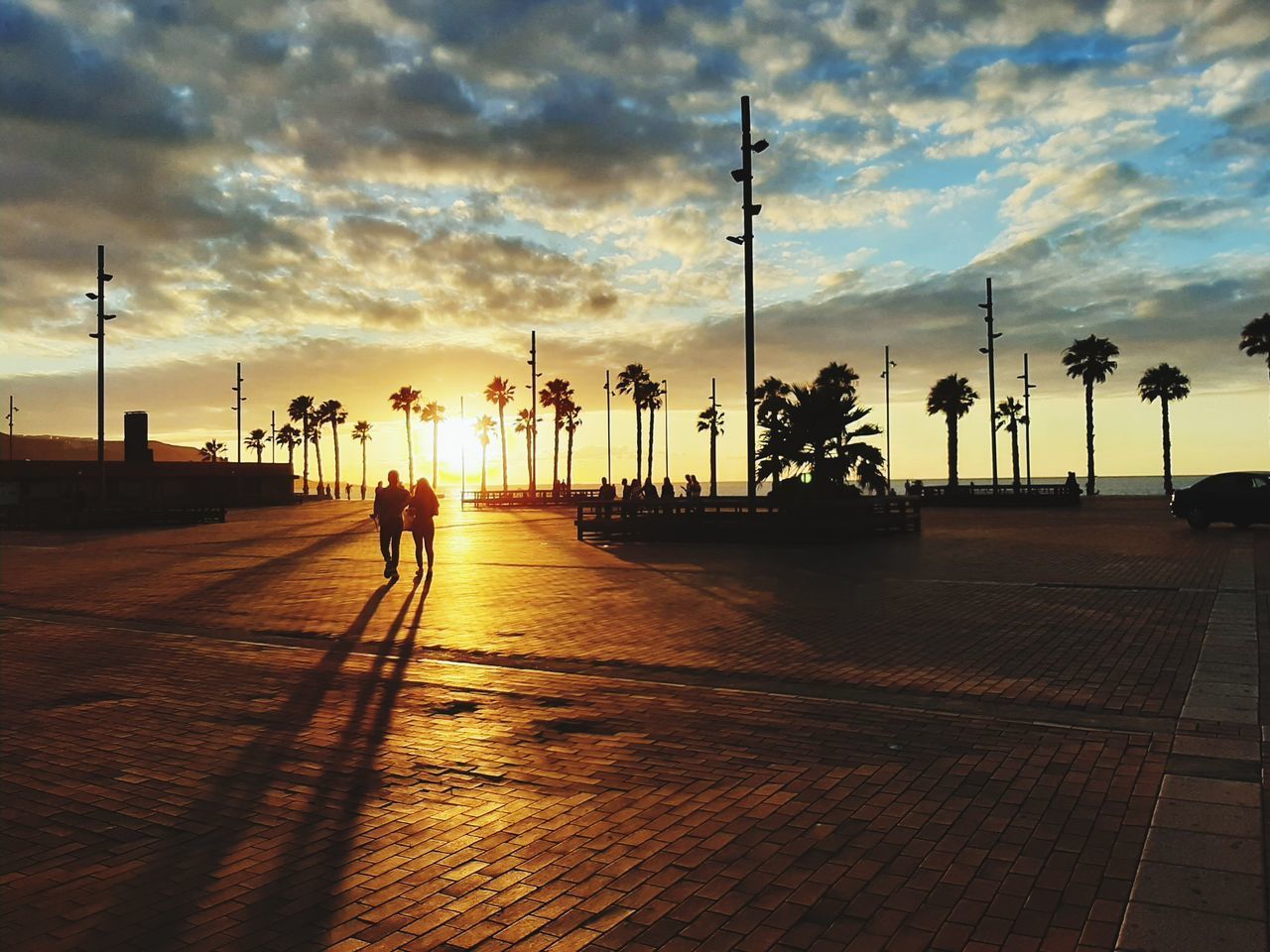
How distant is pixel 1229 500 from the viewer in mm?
25250

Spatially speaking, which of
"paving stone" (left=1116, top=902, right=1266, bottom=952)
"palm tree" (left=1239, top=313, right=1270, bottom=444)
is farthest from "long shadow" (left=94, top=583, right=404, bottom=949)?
"palm tree" (left=1239, top=313, right=1270, bottom=444)

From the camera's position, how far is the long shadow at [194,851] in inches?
136

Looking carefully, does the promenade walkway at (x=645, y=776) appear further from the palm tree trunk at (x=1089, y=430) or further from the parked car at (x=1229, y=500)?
the palm tree trunk at (x=1089, y=430)

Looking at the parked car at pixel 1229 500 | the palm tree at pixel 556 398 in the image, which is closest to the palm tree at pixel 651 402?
the palm tree at pixel 556 398

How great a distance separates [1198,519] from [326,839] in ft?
88.2

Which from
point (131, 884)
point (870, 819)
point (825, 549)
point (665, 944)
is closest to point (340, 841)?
point (131, 884)

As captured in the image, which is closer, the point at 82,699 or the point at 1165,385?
the point at 82,699

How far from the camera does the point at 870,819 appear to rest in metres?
4.37

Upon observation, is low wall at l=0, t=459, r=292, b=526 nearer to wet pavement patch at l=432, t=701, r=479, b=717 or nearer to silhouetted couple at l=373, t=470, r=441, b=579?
silhouetted couple at l=373, t=470, r=441, b=579

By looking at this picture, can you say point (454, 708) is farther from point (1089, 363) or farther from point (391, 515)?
point (1089, 363)

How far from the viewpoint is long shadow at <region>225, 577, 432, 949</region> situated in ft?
11.3

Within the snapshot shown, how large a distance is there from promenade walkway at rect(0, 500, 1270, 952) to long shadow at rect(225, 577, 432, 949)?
0.02 m

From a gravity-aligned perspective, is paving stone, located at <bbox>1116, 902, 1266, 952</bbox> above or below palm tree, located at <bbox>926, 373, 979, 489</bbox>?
below

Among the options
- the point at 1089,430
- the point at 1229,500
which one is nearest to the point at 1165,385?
the point at 1089,430
